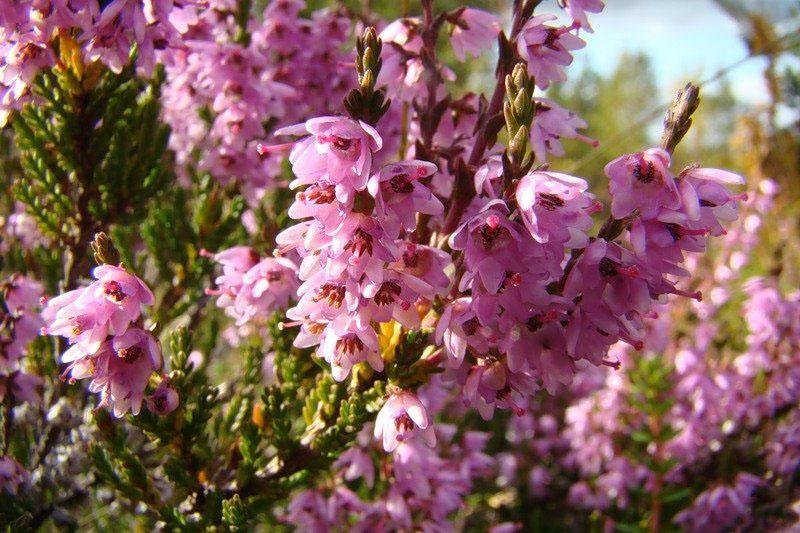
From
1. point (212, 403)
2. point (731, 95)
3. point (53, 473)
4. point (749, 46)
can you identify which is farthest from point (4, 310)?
point (731, 95)

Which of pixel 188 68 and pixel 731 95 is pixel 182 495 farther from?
pixel 731 95

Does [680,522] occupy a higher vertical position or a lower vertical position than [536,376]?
lower

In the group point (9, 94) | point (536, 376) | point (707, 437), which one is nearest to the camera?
point (536, 376)

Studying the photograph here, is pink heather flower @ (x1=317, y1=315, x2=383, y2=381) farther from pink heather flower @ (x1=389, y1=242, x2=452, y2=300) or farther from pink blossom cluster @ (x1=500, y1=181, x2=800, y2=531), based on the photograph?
pink blossom cluster @ (x1=500, y1=181, x2=800, y2=531)

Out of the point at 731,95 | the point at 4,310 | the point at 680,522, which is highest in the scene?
the point at 4,310

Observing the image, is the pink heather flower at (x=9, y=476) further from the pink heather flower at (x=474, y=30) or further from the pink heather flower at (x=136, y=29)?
the pink heather flower at (x=474, y=30)

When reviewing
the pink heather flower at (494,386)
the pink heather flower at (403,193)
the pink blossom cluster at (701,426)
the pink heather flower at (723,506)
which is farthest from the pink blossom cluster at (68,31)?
the pink heather flower at (723,506)

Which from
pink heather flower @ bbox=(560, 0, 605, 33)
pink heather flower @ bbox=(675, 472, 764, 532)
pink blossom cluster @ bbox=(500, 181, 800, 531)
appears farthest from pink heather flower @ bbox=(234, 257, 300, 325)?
pink heather flower @ bbox=(675, 472, 764, 532)
